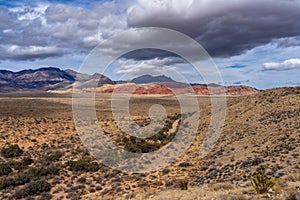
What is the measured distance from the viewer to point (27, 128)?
3644 cm

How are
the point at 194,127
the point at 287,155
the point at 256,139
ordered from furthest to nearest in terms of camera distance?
the point at 194,127
the point at 256,139
the point at 287,155

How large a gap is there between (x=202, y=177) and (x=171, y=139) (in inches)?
568

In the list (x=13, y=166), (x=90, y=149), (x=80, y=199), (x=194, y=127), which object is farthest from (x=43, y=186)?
(x=194, y=127)

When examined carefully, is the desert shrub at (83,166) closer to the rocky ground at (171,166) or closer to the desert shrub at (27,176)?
the rocky ground at (171,166)

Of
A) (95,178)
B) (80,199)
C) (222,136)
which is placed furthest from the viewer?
(222,136)

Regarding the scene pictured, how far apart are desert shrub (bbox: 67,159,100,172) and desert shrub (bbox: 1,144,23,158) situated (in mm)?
6322

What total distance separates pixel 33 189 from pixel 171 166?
35.0ft

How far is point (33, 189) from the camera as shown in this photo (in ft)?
61.0

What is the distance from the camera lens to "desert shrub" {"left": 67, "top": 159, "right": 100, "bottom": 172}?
22.5 metres

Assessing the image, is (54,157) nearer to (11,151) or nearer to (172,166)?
(11,151)

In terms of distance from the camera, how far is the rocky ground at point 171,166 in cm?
1470

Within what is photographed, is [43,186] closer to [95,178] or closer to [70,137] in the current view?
[95,178]

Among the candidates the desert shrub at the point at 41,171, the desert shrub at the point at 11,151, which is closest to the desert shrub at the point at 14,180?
the desert shrub at the point at 41,171

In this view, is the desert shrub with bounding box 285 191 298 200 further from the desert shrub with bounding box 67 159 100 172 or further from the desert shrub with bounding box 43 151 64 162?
A: the desert shrub with bounding box 43 151 64 162
